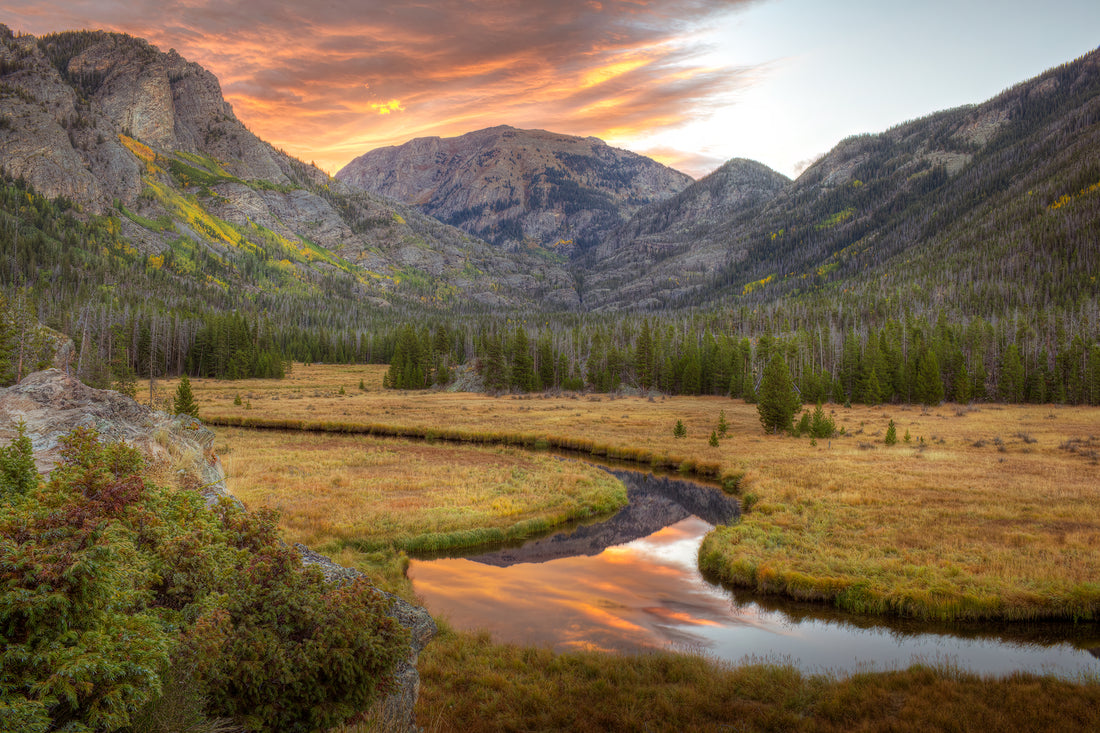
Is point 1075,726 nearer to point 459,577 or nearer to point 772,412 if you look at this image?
point 459,577

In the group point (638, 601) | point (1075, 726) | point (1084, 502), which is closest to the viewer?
point (1075, 726)

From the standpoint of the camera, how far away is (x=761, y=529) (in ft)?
77.2

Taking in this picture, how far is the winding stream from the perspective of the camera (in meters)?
14.7

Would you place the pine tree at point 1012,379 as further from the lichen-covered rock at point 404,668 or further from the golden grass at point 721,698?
the lichen-covered rock at point 404,668

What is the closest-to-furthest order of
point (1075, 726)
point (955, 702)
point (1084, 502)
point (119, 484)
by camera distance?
point (119, 484)
point (1075, 726)
point (955, 702)
point (1084, 502)

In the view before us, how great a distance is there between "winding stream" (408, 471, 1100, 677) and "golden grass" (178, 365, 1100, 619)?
3.12 ft

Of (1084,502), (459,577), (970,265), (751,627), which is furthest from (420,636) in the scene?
(970,265)

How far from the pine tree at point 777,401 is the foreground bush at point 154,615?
159 feet

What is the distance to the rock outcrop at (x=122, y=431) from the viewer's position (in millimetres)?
11891

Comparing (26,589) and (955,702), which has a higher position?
(26,589)

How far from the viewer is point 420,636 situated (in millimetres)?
12391

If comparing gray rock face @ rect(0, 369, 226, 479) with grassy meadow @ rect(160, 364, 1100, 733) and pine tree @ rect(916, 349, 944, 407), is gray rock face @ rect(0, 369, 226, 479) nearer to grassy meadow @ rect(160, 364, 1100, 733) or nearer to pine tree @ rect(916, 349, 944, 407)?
grassy meadow @ rect(160, 364, 1100, 733)

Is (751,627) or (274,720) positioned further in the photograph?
(751,627)

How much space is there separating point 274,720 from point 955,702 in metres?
12.8
